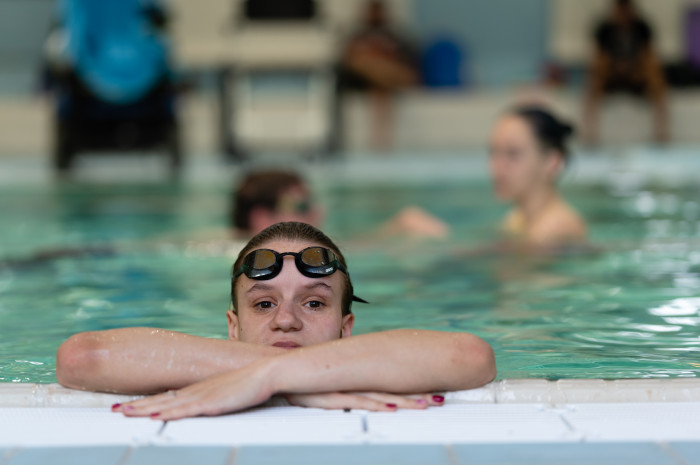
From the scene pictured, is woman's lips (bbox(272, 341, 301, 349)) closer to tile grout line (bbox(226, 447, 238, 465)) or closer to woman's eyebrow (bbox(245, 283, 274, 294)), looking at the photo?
woman's eyebrow (bbox(245, 283, 274, 294))

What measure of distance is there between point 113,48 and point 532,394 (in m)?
6.78

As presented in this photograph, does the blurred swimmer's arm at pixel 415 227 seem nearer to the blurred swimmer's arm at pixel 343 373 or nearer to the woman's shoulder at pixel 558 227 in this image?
the woman's shoulder at pixel 558 227

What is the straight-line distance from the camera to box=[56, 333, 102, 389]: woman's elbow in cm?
181

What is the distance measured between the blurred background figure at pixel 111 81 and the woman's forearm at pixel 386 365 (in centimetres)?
641

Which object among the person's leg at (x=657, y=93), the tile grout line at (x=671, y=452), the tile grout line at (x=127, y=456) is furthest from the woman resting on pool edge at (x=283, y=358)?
the person's leg at (x=657, y=93)

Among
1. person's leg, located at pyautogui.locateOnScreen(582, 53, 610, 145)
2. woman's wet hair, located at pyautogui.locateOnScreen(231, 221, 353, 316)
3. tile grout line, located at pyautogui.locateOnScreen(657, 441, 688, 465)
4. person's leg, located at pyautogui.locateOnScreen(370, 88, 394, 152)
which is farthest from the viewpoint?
person's leg, located at pyautogui.locateOnScreen(370, 88, 394, 152)

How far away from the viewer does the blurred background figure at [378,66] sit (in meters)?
10.3

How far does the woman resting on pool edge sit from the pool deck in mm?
34

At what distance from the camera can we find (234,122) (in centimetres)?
994

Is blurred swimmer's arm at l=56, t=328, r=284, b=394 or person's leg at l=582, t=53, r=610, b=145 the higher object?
person's leg at l=582, t=53, r=610, b=145

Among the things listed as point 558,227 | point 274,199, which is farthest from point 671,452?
point 558,227

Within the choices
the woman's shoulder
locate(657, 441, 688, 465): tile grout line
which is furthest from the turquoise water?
locate(657, 441, 688, 465): tile grout line

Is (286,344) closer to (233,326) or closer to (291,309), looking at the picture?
(291,309)

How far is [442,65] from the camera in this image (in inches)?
458
